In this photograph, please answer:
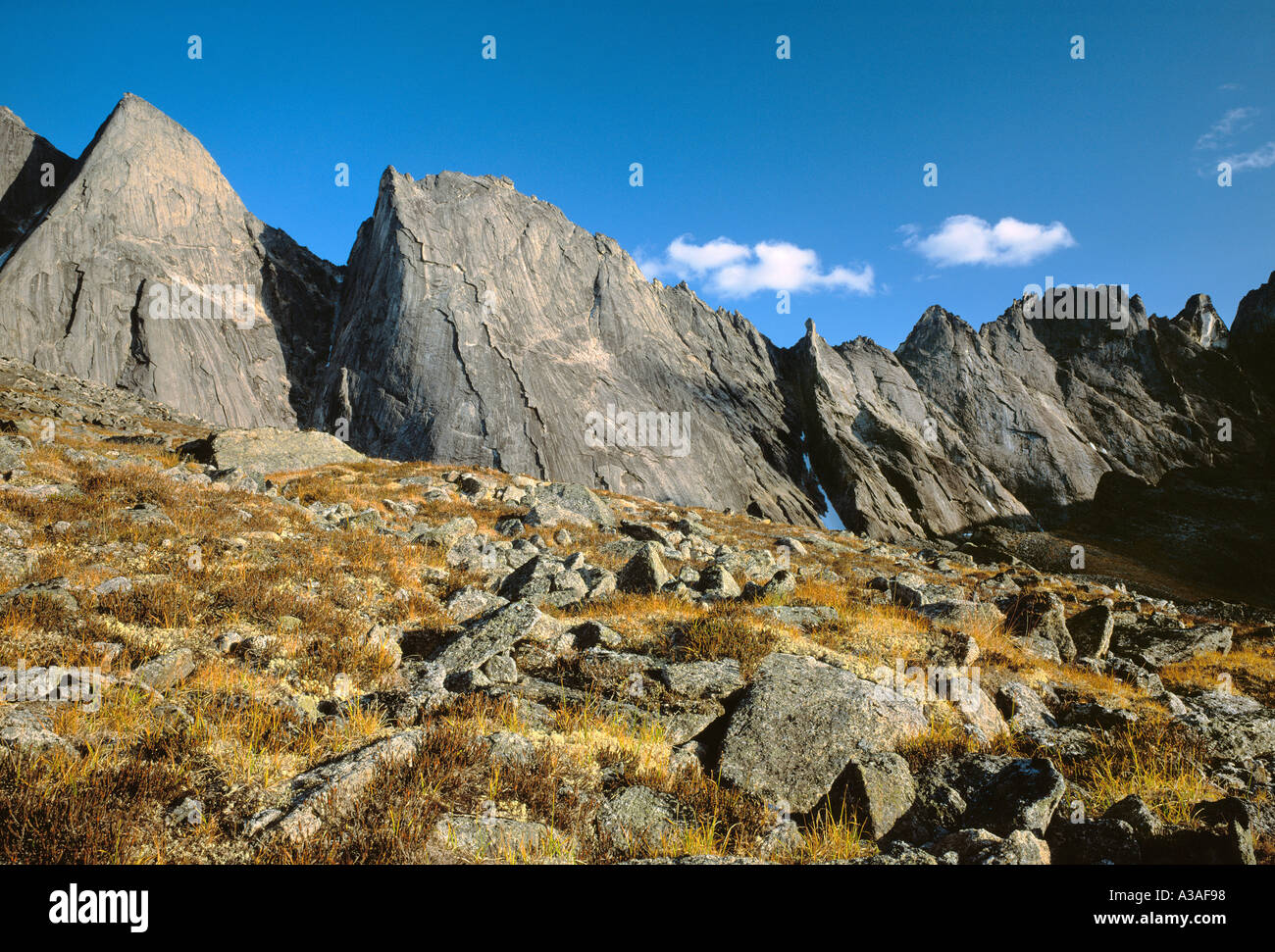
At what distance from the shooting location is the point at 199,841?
3.30 m

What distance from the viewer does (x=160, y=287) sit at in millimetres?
62812

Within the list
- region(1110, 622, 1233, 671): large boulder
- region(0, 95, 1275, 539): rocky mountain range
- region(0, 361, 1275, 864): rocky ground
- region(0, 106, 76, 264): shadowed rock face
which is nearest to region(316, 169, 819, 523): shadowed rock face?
region(0, 95, 1275, 539): rocky mountain range

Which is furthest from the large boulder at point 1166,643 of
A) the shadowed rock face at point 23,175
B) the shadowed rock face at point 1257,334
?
the shadowed rock face at point 1257,334

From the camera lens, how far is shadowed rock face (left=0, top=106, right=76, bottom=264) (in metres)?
67.0

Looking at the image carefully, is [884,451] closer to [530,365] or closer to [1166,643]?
[530,365]

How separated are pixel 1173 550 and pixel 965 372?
46.6 m

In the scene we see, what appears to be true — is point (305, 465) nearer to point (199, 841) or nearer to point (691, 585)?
point (691, 585)

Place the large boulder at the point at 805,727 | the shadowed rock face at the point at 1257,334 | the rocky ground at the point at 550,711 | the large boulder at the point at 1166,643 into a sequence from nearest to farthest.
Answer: the rocky ground at the point at 550,711, the large boulder at the point at 805,727, the large boulder at the point at 1166,643, the shadowed rock face at the point at 1257,334

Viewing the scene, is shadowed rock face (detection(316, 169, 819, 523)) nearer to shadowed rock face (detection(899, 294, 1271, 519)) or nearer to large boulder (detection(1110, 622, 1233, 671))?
shadowed rock face (detection(899, 294, 1271, 519))

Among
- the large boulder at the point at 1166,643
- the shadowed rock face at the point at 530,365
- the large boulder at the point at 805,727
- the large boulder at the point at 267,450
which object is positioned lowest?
the large boulder at the point at 1166,643

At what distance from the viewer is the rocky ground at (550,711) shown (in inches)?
148

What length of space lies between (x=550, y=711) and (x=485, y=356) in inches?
2576

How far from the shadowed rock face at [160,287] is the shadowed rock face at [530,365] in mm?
8058

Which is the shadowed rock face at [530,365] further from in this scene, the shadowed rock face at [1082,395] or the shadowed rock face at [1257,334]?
the shadowed rock face at [1257,334]
